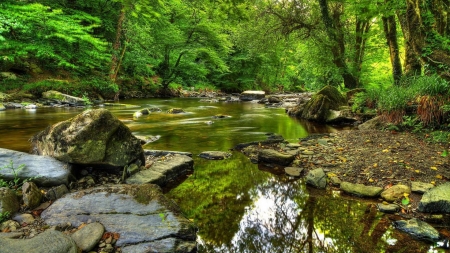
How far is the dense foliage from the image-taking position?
7.41m

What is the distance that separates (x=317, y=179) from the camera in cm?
412

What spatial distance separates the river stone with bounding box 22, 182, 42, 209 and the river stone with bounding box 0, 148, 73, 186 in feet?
0.87

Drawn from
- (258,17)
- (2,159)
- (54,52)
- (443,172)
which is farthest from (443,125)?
(54,52)

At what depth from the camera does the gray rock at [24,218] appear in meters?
2.71

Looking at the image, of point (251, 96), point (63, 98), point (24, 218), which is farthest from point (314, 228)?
point (251, 96)

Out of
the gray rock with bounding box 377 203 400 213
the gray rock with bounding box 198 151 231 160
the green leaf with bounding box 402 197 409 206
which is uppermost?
the green leaf with bounding box 402 197 409 206

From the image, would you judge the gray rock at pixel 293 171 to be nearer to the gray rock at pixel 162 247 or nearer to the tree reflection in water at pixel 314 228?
the tree reflection in water at pixel 314 228

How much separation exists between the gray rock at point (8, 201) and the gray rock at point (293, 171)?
12.0ft

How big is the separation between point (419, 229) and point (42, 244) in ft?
11.1

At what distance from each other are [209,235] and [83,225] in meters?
1.21

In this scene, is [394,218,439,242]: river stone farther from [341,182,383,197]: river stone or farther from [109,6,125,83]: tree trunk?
[109,6,125,83]: tree trunk

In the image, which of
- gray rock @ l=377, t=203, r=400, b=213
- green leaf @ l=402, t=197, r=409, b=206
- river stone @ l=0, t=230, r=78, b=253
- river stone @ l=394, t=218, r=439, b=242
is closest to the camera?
river stone @ l=0, t=230, r=78, b=253

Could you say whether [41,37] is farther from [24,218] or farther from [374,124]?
[374,124]

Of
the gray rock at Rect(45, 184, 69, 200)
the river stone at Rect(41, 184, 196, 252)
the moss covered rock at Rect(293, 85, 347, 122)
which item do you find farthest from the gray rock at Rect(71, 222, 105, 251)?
the moss covered rock at Rect(293, 85, 347, 122)
